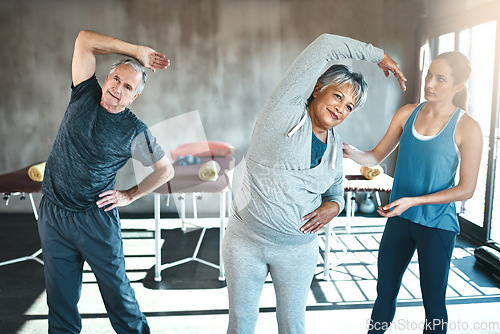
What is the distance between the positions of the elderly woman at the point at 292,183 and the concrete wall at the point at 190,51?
3334mm

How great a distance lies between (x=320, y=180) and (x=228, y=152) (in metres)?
2.50

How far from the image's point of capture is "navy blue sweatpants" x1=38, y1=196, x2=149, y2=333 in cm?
174

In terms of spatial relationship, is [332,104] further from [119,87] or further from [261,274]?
[119,87]

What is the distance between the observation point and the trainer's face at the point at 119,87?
1683 millimetres

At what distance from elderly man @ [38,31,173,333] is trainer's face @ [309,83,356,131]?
632mm

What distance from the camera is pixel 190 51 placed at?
4629mm

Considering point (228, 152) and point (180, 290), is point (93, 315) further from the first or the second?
point (228, 152)

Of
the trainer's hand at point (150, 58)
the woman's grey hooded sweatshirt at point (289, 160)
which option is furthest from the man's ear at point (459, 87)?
the trainer's hand at point (150, 58)

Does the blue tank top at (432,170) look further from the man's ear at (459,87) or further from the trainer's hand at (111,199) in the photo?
the trainer's hand at (111,199)

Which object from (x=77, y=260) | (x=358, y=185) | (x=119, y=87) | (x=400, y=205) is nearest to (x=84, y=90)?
(x=119, y=87)

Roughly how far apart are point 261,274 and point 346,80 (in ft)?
2.23

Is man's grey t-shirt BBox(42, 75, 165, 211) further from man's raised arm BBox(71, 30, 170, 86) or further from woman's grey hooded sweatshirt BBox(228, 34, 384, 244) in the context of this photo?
woman's grey hooded sweatshirt BBox(228, 34, 384, 244)

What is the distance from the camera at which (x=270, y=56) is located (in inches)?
185

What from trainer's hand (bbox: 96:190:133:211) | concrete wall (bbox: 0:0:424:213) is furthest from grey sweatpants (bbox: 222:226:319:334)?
concrete wall (bbox: 0:0:424:213)
